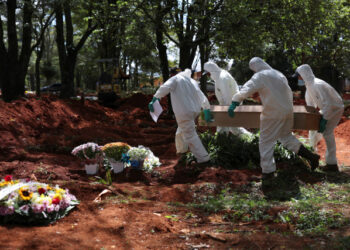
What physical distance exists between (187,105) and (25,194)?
156 inches

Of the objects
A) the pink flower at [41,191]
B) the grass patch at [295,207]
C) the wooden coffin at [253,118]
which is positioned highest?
the wooden coffin at [253,118]

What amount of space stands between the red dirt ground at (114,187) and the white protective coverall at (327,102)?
1.49 m

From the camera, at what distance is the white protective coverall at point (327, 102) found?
687 centimetres

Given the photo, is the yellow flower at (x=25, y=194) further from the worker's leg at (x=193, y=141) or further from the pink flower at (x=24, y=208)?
the worker's leg at (x=193, y=141)

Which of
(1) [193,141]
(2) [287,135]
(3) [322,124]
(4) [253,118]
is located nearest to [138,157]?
(1) [193,141]

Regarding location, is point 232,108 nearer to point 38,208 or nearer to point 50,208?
point 50,208

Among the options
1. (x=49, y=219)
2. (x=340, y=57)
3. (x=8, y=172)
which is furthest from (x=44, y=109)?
(x=340, y=57)

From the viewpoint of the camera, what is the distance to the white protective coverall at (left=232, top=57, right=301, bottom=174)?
6.21 metres

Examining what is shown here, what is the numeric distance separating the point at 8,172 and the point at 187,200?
329cm

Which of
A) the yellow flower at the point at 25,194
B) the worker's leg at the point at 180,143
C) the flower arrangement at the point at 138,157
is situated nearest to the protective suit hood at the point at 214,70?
the worker's leg at the point at 180,143

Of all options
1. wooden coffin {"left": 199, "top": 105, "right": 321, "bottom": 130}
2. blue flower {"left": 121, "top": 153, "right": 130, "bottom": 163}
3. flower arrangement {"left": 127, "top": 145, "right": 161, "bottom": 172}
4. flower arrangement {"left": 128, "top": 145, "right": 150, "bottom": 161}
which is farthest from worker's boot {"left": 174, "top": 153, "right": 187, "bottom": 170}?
blue flower {"left": 121, "top": 153, "right": 130, "bottom": 163}

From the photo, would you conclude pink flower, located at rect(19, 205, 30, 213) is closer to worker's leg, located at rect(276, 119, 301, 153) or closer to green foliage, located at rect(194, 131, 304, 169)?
worker's leg, located at rect(276, 119, 301, 153)

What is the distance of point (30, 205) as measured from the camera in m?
3.83

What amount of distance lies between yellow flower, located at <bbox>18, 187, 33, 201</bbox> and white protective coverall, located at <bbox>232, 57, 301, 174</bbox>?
11.9 feet
